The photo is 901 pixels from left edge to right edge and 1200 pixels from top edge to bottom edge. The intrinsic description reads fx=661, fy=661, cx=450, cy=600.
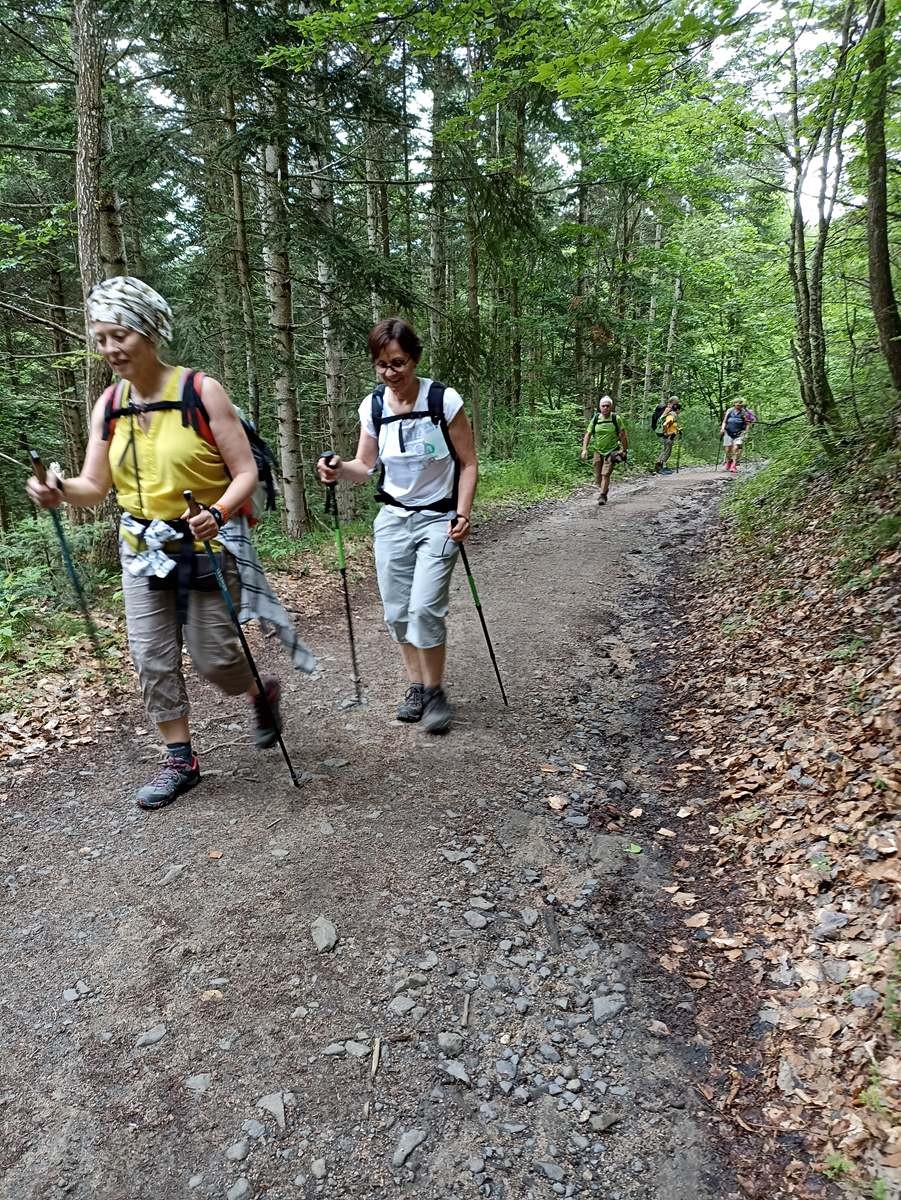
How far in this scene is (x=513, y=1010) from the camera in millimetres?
2596

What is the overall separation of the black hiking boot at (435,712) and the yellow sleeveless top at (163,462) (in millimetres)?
1999

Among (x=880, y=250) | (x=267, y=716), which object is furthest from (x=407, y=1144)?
(x=880, y=250)

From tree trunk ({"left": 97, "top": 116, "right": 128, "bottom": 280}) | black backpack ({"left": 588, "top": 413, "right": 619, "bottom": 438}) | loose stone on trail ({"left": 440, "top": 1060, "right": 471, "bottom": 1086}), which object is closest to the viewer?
loose stone on trail ({"left": 440, "top": 1060, "right": 471, "bottom": 1086})

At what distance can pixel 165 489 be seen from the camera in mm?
3375

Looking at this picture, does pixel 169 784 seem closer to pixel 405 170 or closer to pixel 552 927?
pixel 552 927

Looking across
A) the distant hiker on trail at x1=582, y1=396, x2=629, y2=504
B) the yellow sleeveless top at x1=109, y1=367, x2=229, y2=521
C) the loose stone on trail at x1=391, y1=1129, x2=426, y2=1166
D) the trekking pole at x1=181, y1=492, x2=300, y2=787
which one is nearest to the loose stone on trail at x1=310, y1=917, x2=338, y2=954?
the loose stone on trail at x1=391, y1=1129, x2=426, y2=1166

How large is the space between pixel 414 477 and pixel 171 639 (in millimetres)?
1722

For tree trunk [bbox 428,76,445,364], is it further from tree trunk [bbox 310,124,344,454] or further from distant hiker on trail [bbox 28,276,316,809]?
distant hiker on trail [bbox 28,276,316,809]

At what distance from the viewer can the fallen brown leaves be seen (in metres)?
2.11

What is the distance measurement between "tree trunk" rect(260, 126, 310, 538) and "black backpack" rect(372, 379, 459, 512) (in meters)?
6.04

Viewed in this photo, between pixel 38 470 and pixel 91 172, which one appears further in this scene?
pixel 91 172

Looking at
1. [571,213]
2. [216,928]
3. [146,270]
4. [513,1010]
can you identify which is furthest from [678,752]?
[571,213]

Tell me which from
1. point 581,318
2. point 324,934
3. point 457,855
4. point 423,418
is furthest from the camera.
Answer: point 581,318

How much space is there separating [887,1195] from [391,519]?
12.0ft
